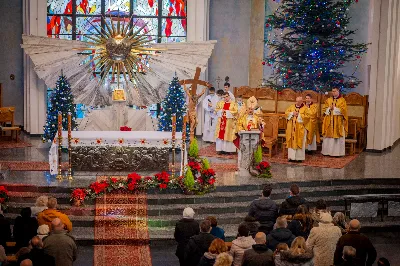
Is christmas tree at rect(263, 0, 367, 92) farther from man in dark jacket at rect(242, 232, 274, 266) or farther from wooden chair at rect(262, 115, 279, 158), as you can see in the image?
man in dark jacket at rect(242, 232, 274, 266)

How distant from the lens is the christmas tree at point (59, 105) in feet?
72.7

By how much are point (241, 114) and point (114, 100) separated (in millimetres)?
3395

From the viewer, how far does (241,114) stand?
63.1 feet

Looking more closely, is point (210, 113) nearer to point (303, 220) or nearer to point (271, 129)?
point (271, 129)

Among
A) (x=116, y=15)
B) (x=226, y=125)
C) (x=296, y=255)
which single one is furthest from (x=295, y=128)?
(x=296, y=255)

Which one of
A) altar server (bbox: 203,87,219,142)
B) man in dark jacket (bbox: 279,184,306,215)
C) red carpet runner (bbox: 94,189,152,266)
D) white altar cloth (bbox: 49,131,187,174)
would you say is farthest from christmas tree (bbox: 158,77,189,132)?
man in dark jacket (bbox: 279,184,306,215)

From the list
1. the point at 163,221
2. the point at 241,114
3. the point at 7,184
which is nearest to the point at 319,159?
the point at 241,114

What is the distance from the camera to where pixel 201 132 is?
82.9 ft

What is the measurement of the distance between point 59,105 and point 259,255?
494 inches

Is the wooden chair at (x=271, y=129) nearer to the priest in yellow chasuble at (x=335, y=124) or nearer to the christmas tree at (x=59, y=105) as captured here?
the priest in yellow chasuble at (x=335, y=124)

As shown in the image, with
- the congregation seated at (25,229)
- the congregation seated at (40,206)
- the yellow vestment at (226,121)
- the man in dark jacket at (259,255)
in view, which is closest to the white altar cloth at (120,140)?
the yellow vestment at (226,121)

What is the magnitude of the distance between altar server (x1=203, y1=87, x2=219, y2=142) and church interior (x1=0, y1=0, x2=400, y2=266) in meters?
0.04

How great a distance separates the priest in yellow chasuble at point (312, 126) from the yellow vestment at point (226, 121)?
1882mm

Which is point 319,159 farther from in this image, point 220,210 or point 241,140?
point 220,210
